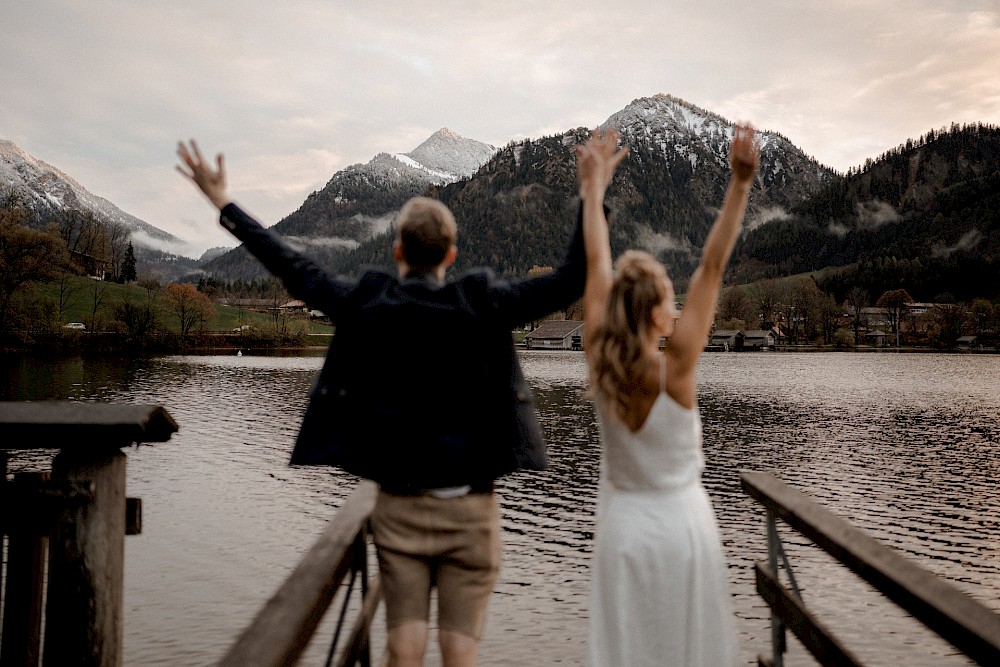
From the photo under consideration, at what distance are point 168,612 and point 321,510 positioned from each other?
6603 millimetres

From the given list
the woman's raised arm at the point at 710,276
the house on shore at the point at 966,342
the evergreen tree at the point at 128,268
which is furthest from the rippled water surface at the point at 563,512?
the house on shore at the point at 966,342

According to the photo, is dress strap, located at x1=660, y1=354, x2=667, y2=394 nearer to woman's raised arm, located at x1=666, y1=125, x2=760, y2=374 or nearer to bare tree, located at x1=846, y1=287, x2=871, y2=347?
woman's raised arm, located at x1=666, y1=125, x2=760, y2=374

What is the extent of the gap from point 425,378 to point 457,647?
109 cm

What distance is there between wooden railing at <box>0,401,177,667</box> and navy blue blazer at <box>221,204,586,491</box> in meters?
0.68

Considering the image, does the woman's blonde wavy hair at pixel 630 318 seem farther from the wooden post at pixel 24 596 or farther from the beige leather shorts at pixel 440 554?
the wooden post at pixel 24 596

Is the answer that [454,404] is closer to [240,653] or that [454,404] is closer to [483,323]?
[483,323]

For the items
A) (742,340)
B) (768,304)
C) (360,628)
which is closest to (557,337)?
(742,340)

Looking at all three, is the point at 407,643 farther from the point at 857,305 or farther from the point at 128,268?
the point at 857,305

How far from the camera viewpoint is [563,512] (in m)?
17.6

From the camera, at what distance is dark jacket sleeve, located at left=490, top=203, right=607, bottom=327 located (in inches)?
114

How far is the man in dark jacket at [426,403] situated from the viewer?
2.91 metres

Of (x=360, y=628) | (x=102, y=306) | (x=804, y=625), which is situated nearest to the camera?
(x=804, y=625)

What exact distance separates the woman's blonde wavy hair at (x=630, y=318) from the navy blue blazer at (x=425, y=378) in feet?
0.51

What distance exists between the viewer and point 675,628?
10.6 ft
